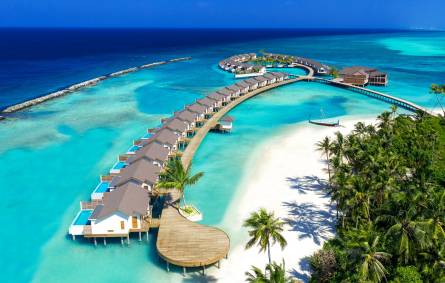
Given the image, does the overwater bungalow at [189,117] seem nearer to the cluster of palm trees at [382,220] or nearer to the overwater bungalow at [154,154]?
the overwater bungalow at [154,154]

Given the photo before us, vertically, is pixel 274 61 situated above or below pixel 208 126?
above

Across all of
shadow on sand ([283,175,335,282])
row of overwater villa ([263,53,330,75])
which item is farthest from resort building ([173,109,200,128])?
row of overwater villa ([263,53,330,75])

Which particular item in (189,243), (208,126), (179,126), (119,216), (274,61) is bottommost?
(189,243)

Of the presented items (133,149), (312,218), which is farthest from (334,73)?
(312,218)

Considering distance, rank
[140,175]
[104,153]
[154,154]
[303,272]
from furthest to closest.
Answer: [104,153], [154,154], [140,175], [303,272]

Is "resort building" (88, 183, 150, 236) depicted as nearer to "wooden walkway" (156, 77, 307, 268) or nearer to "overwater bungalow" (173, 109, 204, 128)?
"wooden walkway" (156, 77, 307, 268)

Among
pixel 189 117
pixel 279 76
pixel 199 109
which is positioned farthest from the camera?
pixel 279 76

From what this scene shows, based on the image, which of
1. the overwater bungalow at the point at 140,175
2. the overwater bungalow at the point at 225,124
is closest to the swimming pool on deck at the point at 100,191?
the overwater bungalow at the point at 140,175

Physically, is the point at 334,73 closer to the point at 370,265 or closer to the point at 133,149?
the point at 133,149
